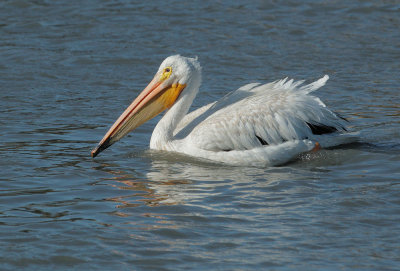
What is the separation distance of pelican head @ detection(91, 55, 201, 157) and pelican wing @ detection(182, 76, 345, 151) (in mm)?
519

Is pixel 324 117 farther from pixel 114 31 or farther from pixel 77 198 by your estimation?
pixel 114 31

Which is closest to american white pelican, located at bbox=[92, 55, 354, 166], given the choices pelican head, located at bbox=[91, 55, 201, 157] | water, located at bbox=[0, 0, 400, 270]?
pelican head, located at bbox=[91, 55, 201, 157]

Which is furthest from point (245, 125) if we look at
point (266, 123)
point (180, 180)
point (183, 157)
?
point (180, 180)

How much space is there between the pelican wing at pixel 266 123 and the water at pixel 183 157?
0.24m

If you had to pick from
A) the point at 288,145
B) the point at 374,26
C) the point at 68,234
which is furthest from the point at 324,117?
the point at 374,26

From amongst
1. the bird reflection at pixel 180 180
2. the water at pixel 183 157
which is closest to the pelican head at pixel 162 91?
the water at pixel 183 157

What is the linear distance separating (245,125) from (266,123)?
18 centimetres

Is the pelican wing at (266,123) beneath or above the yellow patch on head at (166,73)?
beneath

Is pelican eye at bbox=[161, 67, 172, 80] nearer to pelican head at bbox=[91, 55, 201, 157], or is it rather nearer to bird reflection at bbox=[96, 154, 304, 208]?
pelican head at bbox=[91, 55, 201, 157]

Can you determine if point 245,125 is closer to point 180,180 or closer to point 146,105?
point 180,180

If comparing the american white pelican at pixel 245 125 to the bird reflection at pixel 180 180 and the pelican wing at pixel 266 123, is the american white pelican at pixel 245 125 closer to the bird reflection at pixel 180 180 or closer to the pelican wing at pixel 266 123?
the pelican wing at pixel 266 123

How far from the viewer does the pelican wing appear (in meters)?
6.76

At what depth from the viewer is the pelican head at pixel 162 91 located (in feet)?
23.5

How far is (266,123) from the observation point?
22.2ft
